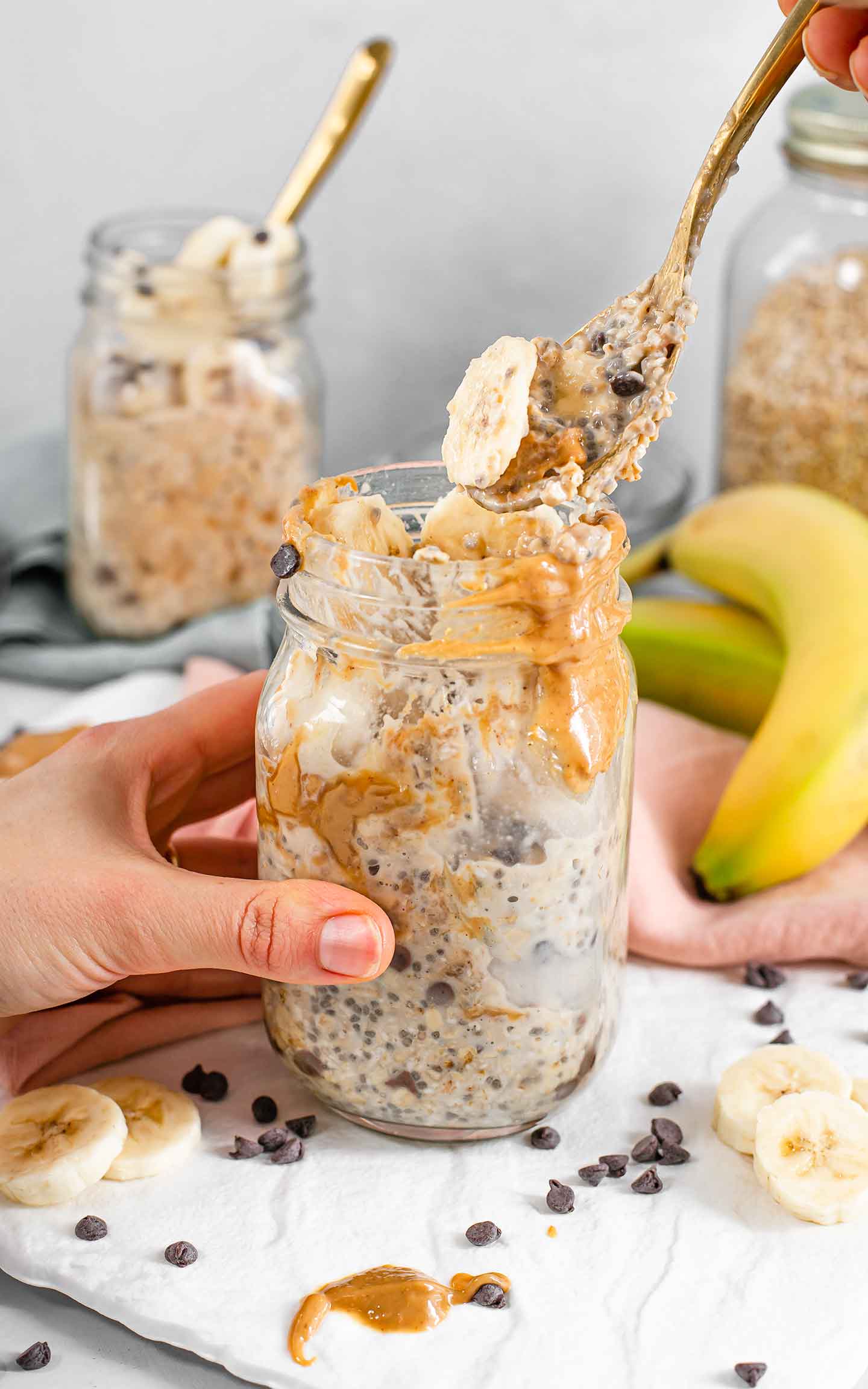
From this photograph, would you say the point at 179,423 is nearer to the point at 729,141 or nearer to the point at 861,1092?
the point at 729,141

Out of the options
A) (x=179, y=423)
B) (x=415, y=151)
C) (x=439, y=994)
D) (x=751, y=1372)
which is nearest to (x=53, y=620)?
(x=179, y=423)

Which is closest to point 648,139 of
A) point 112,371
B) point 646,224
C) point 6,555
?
point 646,224

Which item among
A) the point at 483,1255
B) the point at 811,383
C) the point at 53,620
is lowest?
the point at 53,620

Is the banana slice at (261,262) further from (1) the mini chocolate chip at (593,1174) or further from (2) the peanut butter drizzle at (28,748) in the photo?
(1) the mini chocolate chip at (593,1174)

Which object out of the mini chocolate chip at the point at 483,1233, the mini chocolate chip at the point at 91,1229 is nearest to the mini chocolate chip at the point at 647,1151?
the mini chocolate chip at the point at 483,1233

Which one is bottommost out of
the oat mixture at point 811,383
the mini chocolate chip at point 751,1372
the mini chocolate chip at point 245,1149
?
the mini chocolate chip at point 245,1149

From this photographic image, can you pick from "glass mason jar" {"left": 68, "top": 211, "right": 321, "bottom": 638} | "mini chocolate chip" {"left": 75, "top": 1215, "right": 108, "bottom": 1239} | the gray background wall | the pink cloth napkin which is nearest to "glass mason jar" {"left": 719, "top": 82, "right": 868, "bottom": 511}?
the gray background wall

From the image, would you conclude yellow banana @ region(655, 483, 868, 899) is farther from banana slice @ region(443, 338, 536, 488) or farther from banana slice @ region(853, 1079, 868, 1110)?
banana slice @ region(443, 338, 536, 488)
